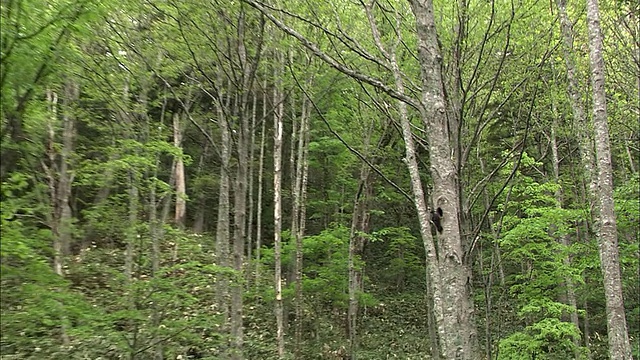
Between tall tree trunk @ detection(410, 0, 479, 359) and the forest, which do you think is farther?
the forest

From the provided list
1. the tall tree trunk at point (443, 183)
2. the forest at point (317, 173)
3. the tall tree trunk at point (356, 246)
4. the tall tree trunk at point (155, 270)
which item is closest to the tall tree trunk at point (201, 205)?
the forest at point (317, 173)

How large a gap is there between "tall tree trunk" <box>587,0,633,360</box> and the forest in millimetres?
26

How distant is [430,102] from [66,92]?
7.98 m

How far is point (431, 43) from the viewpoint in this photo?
3355 millimetres

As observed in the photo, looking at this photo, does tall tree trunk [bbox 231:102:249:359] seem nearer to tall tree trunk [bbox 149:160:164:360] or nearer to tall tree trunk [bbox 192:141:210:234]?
tall tree trunk [bbox 149:160:164:360]

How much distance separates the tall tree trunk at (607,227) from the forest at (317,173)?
1.0 inches

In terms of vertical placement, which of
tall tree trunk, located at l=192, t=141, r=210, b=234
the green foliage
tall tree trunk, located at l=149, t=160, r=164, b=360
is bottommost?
the green foliage

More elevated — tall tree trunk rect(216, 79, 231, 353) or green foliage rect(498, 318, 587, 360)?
tall tree trunk rect(216, 79, 231, 353)

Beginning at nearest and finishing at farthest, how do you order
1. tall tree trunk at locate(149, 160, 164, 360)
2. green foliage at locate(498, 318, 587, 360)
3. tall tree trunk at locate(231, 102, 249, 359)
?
tall tree trunk at locate(149, 160, 164, 360)
tall tree trunk at locate(231, 102, 249, 359)
green foliage at locate(498, 318, 587, 360)

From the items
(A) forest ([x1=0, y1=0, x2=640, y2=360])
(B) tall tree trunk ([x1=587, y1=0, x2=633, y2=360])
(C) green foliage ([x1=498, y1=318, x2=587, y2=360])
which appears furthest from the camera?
(C) green foliage ([x1=498, y1=318, x2=587, y2=360])

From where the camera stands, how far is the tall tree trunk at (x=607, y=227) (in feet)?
20.3

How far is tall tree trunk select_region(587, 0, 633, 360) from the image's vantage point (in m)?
6.20

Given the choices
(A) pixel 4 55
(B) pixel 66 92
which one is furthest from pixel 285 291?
(A) pixel 4 55

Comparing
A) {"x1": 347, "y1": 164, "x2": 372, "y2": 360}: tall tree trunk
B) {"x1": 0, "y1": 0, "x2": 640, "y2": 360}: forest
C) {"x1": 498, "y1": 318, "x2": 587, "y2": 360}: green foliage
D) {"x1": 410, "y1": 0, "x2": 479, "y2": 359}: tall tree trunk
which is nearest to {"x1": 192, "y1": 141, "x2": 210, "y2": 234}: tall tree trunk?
{"x1": 0, "y1": 0, "x2": 640, "y2": 360}: forest
